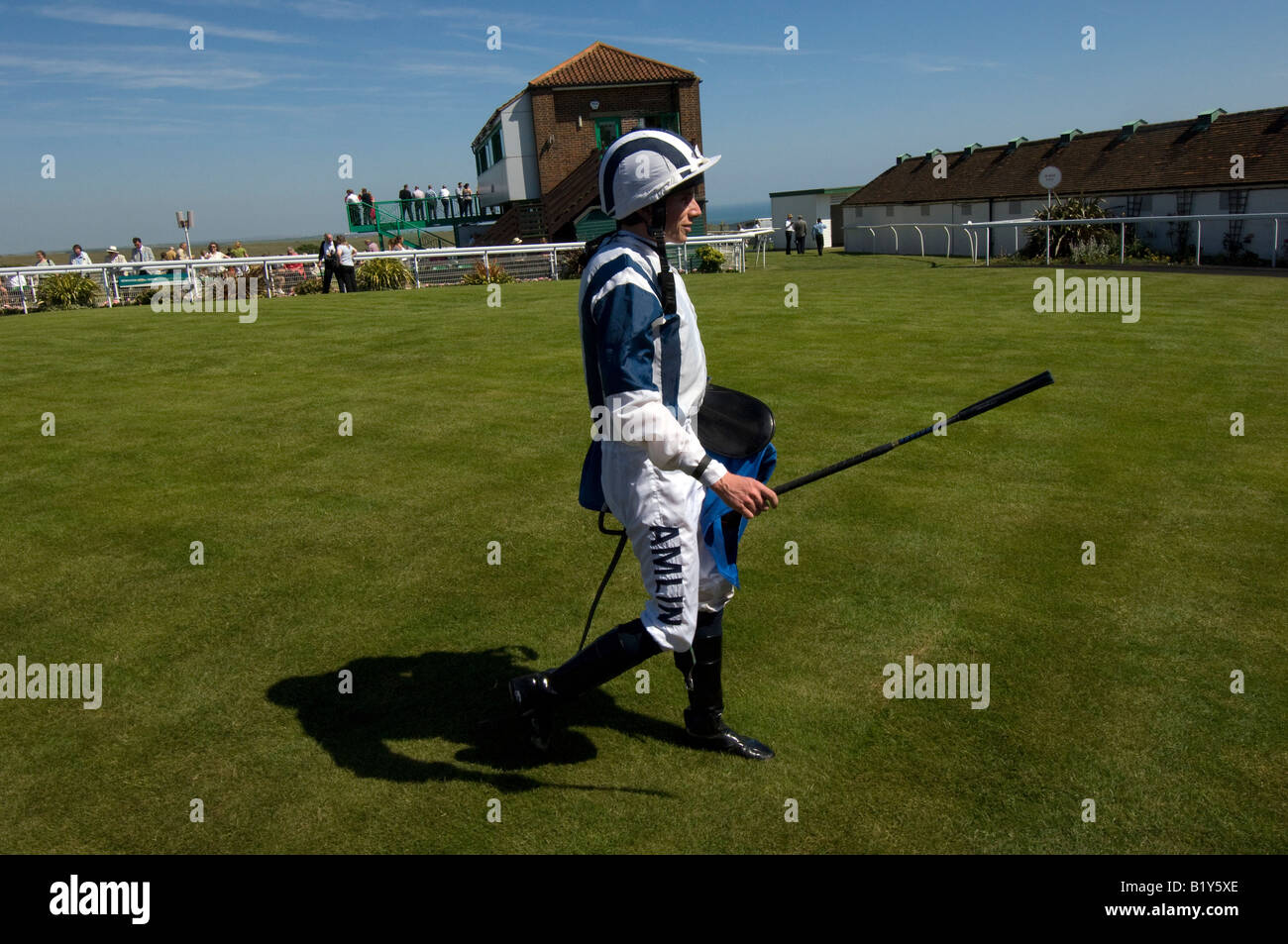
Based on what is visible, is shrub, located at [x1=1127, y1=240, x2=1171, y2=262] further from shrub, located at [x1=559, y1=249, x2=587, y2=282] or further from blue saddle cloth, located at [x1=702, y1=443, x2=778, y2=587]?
blue saddle cloth, located at [x1=702, y1=443, x2=778, y2=587]

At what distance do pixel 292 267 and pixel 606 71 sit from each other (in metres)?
24.4

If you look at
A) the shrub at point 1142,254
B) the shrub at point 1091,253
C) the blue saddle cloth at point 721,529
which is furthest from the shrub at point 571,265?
the blue saddle cloth at point 721,529

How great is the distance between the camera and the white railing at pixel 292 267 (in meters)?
22.0

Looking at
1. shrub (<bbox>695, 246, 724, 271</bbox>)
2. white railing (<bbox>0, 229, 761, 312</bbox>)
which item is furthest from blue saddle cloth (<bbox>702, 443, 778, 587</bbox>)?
shrub (<bbox>695, 246, 724, 271</bbox>)

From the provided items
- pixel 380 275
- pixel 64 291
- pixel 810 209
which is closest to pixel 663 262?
pixel 380 275

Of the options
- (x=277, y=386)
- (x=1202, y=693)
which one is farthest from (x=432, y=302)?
(x=1202, y=693)

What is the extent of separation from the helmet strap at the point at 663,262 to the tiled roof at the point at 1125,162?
119 feet

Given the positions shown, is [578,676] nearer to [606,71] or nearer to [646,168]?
[646,168]

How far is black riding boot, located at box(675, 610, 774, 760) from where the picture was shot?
4.22 meters

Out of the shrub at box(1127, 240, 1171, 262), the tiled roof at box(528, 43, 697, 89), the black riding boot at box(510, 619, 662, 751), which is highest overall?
the tiled roof at box(528, 43, 697, 89)

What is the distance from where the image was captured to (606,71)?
147 ft

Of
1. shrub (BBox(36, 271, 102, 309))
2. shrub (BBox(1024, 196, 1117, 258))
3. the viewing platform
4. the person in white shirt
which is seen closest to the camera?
the person in white shirt

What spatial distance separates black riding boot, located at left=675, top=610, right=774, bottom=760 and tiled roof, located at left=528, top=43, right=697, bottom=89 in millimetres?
43824

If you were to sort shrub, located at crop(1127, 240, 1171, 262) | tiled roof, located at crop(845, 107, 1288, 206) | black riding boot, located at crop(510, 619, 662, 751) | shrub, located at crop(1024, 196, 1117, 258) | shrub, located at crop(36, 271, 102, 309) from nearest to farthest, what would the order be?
1. black riding boot, located at crop(510, 619, 662, 751)
2. shrub, located at crop(36, 271, 102, 309)
3. shrub, located at crop(1024, 196, 1117, 258)
4. shrub, located at crop(1127, 240, 1171, 262)
5. tiled roof, located at crop(845, 107, 1288, 206)
